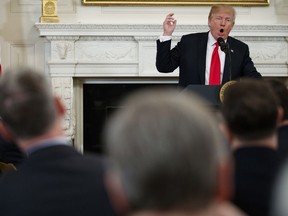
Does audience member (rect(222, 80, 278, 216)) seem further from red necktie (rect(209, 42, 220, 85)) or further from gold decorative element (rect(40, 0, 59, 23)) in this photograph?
gold decorative element (rect(40, 0, 59, 23))

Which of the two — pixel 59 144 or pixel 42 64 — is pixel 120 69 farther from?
pixel 59 144

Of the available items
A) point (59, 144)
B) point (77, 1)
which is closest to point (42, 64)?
point (77, 1)

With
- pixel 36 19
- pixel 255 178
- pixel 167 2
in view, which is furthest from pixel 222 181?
pixel 36 19

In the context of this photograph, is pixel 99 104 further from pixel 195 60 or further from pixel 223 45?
pixel 223 45

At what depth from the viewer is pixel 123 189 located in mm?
952

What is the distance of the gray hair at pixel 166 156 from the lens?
0.92 metres

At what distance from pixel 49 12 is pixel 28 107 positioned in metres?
5.46

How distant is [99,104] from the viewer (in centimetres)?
735

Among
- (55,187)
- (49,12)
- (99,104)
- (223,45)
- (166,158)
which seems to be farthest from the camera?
(99,104)

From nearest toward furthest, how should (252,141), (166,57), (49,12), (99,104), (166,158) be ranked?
(166,158)
(252,141)
(166,57)
(49,12)
(99,104)

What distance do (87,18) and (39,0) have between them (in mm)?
568

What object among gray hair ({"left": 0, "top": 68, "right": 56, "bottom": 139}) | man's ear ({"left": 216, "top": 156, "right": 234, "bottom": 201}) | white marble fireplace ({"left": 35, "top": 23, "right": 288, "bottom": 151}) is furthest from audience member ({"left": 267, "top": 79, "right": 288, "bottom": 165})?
white marble fireplace ({"left": 35, "top": 23, "right": 288, "bottom": 151})

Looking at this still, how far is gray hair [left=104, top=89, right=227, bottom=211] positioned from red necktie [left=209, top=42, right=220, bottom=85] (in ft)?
11.7

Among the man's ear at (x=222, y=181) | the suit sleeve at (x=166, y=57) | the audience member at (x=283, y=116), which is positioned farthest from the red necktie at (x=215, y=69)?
the man's ear at (x=222, y=181)
